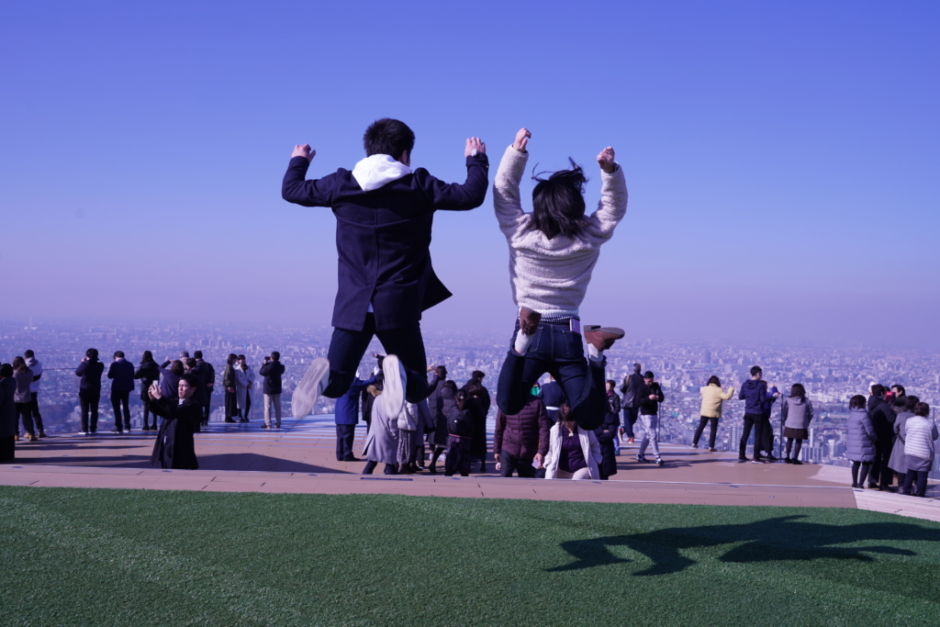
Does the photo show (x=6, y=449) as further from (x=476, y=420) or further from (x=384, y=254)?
(x=384, y=254)

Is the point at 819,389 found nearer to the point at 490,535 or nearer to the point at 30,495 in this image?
the point at 490,535

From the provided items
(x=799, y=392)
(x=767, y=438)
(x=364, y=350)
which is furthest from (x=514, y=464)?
(x=767, y=438)

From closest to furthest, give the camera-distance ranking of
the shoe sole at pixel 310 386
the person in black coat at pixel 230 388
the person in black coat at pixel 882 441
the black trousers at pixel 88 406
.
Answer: the shoe sole at pixel 310 386, the person in black coat at pixel 882 441, the black trousers at pixel 88 406, the person in black coat at pixel 230 388

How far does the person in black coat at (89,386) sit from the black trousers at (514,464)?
10.8 m

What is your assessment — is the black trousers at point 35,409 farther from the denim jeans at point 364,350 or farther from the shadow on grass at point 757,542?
the shadow on grass at point 757,542

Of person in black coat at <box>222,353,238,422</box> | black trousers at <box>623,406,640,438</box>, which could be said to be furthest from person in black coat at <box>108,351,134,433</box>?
black trousers at <box>623,406,640,438</box>

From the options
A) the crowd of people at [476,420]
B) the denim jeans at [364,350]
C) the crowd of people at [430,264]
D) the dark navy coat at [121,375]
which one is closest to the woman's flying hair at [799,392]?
the crowd of people at [476,420]

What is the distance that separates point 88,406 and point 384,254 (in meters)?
16.1

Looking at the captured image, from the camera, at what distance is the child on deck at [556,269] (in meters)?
5.52

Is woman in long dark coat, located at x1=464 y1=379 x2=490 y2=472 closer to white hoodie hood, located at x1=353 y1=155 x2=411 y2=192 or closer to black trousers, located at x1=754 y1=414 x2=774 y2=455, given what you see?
black trousers, located at x1=754 y1=414 x2=774 y2=455

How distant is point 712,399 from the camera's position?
19.0 m

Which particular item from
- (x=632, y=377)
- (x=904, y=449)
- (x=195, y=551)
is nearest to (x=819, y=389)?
(x=632, y=377)

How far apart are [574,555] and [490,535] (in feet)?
2.51

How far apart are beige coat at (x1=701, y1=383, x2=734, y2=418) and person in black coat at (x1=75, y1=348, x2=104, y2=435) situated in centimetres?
1401
